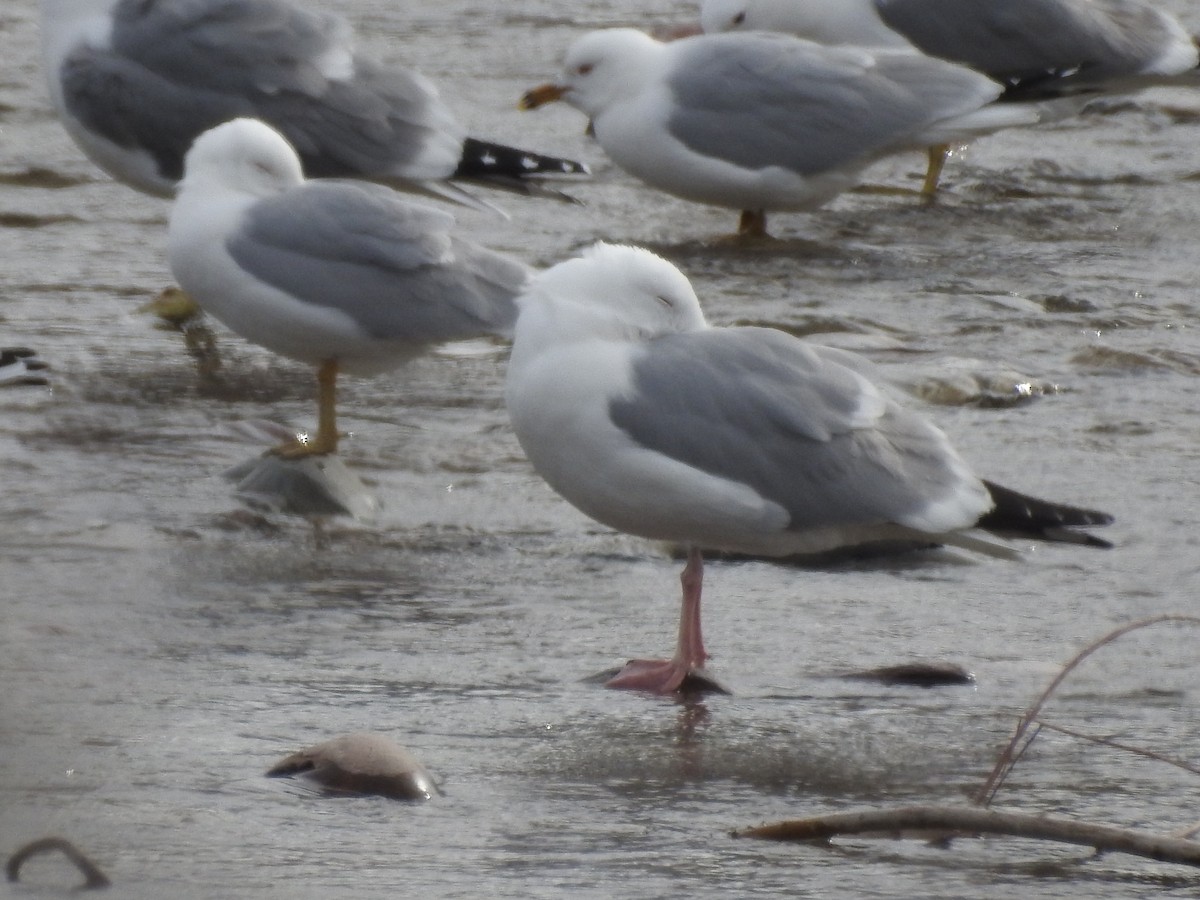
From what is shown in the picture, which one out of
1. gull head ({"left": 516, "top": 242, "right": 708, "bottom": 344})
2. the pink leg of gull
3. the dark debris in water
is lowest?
the dark debris in water

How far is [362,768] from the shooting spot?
308 centimetres

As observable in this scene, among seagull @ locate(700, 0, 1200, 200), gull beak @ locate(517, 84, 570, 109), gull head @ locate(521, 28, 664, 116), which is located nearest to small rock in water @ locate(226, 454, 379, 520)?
gull head @ locate(521, 28, 664, 116)

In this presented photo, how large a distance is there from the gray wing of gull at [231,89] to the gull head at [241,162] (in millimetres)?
1527

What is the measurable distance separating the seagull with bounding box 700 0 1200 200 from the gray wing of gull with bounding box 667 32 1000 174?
1111 millimetres

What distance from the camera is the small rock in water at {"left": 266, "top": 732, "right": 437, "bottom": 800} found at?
3.07 m

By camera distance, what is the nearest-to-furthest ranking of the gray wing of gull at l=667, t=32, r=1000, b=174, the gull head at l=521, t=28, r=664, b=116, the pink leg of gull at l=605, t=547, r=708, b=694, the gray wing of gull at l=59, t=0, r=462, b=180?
the pink leg of gull at l=605, t=547, r=708, b=694 < the gray wing of gull at l=59, t=0, r=462, b=180 < the gray wing of gull at l=667, t=32, r=1000, b=174 < the gull head at l=521, t=28, r=664, b=116

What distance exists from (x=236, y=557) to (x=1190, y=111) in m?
7.16

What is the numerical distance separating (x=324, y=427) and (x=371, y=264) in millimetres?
404

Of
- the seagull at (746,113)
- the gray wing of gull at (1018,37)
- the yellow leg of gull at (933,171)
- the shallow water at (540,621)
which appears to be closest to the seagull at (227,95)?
the shallow water at (540,621)

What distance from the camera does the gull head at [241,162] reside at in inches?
208

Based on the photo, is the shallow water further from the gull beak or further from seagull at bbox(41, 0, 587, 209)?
the gull beak

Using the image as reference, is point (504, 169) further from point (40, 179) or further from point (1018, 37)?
point (1018, 37)

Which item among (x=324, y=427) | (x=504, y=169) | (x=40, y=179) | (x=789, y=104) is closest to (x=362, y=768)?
(x=324, y=427)

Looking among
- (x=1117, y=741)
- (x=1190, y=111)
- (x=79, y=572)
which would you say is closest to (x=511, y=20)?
(x=1190, y=111)
